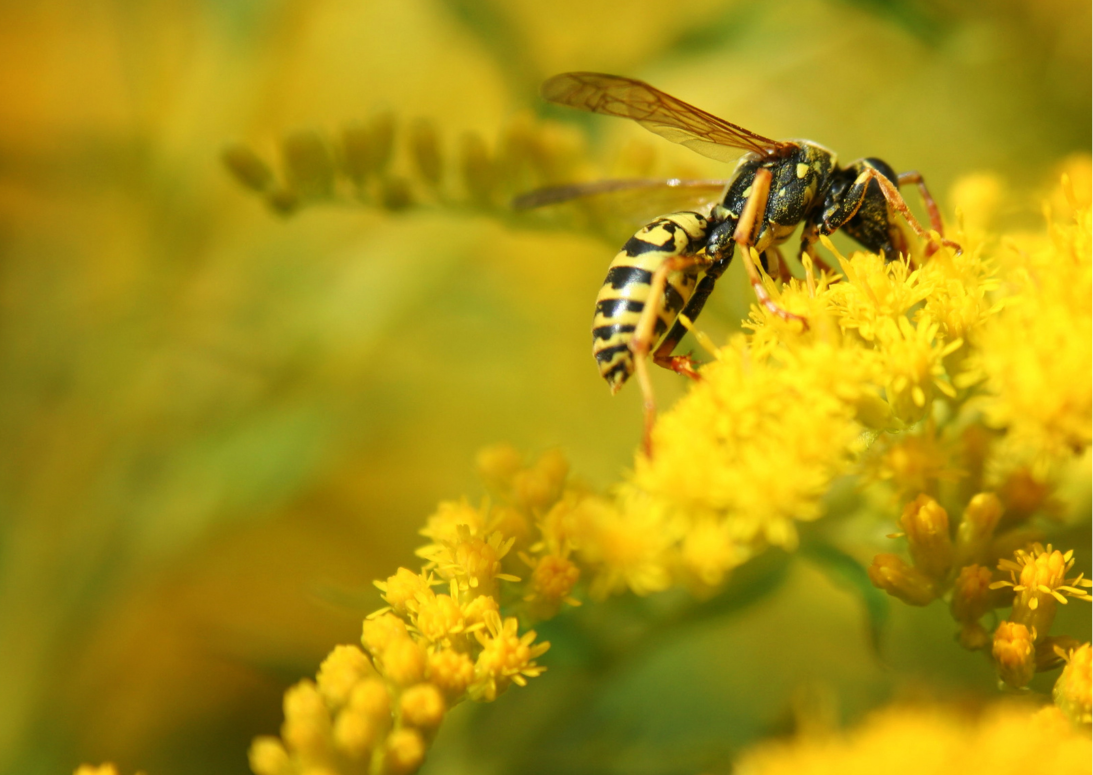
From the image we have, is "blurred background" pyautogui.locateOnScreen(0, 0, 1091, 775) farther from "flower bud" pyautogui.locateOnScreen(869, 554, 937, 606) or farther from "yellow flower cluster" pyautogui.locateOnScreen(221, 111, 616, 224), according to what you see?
"flower bud" pyautogui.locateOnScreen(869, 554, 937, 606)

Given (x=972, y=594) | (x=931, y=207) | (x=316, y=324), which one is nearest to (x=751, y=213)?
(x=931, y=207)

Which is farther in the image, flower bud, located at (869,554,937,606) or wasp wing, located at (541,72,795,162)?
wasp wing, located at (541,72,795,162)

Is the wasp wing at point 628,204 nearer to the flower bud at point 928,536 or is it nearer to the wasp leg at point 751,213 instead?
the wasp leg at point 751,213

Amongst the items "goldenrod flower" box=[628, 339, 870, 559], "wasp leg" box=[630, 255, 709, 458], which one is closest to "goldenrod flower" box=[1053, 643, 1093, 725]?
"goldenrod flower" box=[628, 339, 870, 559]

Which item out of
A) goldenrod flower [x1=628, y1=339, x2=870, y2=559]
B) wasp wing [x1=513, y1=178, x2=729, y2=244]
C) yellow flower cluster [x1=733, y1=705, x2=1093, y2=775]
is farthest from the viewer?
wasp wing [x1=513, y1=178, x2=729, y2=244]

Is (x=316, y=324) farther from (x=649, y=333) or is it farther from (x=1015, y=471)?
(x=1015, y=471)

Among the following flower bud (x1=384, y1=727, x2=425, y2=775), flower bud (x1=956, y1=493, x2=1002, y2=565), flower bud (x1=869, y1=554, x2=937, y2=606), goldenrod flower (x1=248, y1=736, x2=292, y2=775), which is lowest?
flower bud (x1=384, y1=727, x2=425, y2=775)
